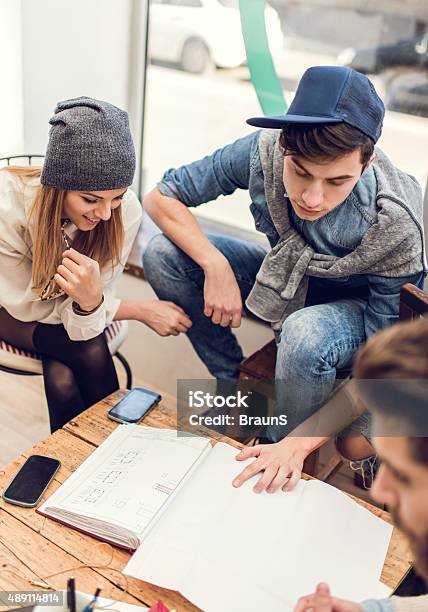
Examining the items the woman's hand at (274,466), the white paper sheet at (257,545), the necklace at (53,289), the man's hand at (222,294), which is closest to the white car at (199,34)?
the man's hand at (222,294)

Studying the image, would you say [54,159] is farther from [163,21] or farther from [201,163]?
[163,21]

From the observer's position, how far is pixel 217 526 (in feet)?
3.37

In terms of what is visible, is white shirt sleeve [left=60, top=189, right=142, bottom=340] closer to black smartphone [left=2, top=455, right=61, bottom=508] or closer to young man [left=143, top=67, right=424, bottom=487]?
young man [left=143, top=67, right=424, bottom=487]

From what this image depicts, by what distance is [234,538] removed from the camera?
1.01m

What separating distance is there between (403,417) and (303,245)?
89 centimetres

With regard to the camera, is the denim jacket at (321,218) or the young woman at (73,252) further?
the denim jacket at (321,218)

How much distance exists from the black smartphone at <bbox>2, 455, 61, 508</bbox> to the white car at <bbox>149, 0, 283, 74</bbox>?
4.21 feet

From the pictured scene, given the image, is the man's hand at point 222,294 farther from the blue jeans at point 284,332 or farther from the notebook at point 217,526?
the notebook at point 217,526

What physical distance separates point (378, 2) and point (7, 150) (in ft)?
3.66

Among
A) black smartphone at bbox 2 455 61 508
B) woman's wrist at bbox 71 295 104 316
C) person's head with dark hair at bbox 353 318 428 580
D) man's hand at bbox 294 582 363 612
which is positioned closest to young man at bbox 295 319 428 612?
person's head with dark hair at bbox 353 318 428 580

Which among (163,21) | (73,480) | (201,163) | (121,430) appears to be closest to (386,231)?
(201,163)

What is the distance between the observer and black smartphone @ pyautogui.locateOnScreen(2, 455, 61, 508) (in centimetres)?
106

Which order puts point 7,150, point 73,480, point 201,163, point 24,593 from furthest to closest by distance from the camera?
point 7,150, point 201,163, point 73,480, point 24,593

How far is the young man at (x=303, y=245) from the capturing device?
1.21 metres
